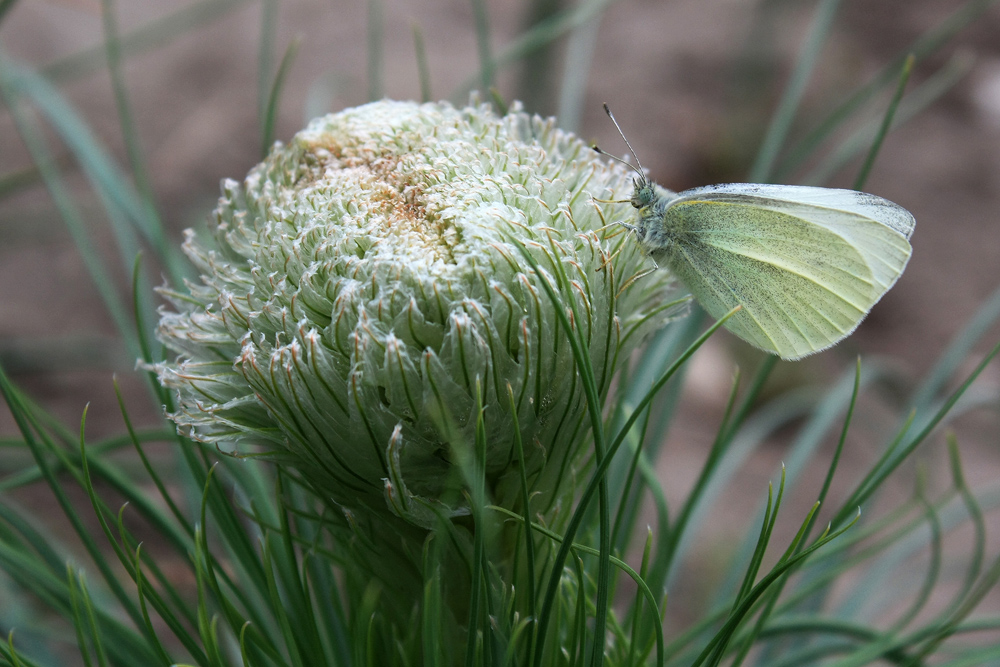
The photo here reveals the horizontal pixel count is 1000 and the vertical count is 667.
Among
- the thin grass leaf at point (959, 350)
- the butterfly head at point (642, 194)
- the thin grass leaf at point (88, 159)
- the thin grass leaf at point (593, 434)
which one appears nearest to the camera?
the thin grass leaf at point (593, 434)

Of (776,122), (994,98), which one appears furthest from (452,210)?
(994,98)

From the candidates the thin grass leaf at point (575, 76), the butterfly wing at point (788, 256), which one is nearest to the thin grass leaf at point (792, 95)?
the butterfly wing at point (788, 256)

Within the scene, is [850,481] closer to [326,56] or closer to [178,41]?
[326,56]

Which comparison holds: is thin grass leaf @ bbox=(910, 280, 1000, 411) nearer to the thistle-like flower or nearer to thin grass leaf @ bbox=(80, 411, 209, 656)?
the thistle-like flower

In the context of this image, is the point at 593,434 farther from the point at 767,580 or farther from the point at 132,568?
the point at 132,568

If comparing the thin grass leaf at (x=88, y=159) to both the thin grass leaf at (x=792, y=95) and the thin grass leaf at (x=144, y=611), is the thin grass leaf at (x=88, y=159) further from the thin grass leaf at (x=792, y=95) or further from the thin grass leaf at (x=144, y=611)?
the thin grass leaf at (x=792, y=95)
